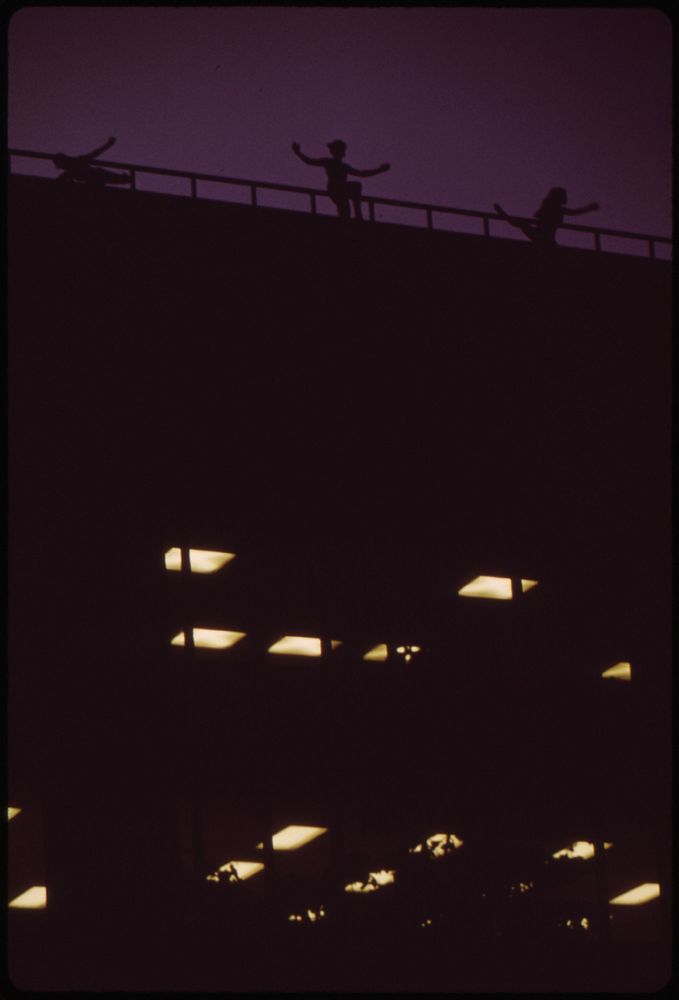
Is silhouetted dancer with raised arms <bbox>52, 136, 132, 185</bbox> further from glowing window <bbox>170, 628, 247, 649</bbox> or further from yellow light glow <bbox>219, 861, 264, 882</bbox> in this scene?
yellow light glow <bbox>219, 861, 264, 882</bbox>

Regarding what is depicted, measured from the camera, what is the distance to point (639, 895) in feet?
40.8

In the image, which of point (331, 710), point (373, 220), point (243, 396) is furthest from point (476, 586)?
point (373, 220)

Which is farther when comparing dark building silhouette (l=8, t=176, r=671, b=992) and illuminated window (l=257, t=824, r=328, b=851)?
illuminated window (l=257, t=824, r=328, b=851)

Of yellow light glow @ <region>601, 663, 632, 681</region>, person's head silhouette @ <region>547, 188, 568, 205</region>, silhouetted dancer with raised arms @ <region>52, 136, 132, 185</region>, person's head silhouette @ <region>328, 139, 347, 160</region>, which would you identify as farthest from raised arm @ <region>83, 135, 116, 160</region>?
yellow light glow @ <region>601, 663, 632, 681</region>

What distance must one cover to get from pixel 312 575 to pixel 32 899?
436 cm

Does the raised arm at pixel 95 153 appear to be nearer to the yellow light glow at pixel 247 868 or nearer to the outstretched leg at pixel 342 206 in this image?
the outstretched leg at pixel 342 206

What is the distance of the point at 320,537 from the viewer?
12711mm

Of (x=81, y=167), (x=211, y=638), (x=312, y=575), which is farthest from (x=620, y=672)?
(x=81, y=167)

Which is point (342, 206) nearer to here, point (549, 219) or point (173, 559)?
point (549, 219)

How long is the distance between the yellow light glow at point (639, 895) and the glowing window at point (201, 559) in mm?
5636

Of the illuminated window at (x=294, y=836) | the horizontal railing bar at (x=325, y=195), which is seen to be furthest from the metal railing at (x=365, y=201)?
the illuminated window at (x=294, y=836)

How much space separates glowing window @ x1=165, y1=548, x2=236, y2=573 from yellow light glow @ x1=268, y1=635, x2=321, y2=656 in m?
1.09

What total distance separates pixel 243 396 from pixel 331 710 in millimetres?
3635

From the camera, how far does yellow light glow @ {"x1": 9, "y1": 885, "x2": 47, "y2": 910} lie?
10828 millimetres
